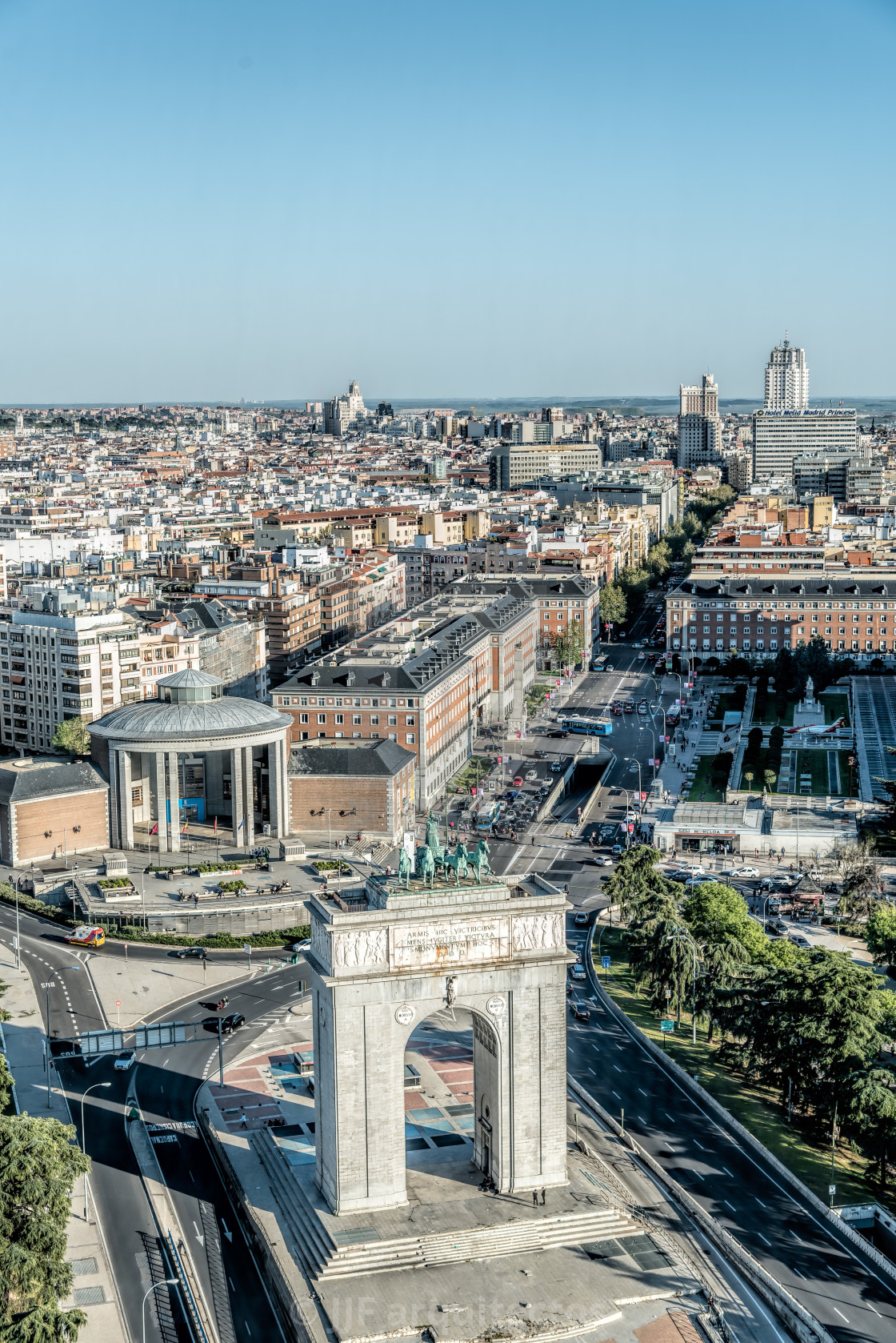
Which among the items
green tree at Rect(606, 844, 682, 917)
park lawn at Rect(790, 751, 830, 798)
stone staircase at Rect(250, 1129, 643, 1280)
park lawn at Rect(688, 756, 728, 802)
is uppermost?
green tree at Rect(606, 844, 682, 917)

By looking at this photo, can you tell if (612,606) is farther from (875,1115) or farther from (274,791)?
(875,1115)

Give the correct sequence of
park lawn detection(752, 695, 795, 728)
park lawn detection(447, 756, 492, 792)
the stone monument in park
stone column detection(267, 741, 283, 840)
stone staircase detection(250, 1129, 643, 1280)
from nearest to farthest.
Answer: stone staircase detection(250, 1129, 643, 1280) < the stone monument in park < stone column detection(267, 741, 283, 840) < park lawn detection(447, 756, 492, 792) < park lawn detection(752, 695, 795, 728)

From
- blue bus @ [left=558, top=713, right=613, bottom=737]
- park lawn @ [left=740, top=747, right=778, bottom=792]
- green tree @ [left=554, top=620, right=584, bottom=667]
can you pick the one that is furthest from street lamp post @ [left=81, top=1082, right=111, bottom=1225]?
green tree @ [left=554, top=620, right=584, bottom=667]

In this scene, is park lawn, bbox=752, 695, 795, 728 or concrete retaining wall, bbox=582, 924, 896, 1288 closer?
concrete retaining wall, bbox=582, 924, 896, 1288

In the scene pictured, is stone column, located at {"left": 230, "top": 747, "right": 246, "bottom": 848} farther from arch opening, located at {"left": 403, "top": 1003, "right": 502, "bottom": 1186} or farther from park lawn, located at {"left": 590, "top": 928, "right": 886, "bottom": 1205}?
park lawn, located at {"left": 590, "top": 928, "right": 886, "bottom": 1205}

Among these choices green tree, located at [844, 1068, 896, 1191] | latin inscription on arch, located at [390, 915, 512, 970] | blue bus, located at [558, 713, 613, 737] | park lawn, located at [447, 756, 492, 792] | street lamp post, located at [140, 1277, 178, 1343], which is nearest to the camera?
street lamp post, located at [140, 1277, 178, 1343]

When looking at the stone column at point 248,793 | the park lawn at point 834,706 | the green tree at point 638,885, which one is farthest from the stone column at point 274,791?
the park lawn at point 834,706

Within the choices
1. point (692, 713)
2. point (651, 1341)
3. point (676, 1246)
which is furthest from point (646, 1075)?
point (692, 713)
